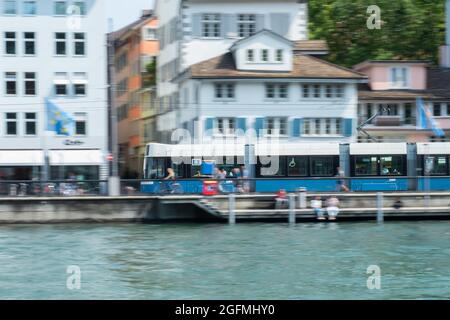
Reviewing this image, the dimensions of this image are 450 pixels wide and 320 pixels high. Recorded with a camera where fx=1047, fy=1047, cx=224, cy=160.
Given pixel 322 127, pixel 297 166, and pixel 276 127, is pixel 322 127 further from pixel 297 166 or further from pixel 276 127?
pixel 297 166

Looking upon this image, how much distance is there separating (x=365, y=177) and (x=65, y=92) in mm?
17531

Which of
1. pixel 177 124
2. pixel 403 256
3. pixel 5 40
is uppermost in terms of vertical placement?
pixel 5 40

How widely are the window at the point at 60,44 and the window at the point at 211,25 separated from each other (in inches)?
317

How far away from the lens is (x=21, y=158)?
5078 cm

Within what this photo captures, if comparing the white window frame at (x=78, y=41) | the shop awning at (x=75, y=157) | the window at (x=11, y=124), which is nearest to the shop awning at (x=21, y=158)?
the shop awning at (x=75, y=157)

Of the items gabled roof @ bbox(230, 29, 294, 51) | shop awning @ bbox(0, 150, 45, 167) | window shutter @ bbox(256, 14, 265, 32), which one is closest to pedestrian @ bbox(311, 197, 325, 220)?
gabled roof @ bbox(230, 29, 294, 51)

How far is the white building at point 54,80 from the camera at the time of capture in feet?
169

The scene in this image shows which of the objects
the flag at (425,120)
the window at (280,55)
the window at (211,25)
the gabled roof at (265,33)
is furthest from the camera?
the window at (211,25)

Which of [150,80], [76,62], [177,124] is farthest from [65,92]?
[150,80]

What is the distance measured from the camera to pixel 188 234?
3509 centimetres

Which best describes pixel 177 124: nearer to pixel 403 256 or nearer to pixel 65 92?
pixel 65 92

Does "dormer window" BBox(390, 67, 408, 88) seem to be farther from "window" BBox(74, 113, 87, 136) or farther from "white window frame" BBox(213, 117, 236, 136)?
"window" BBox(74, 113, 87, 136)

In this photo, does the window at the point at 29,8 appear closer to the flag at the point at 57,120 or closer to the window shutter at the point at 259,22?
the flag at the point at 57,120

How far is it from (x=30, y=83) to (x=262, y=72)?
11764 mm
